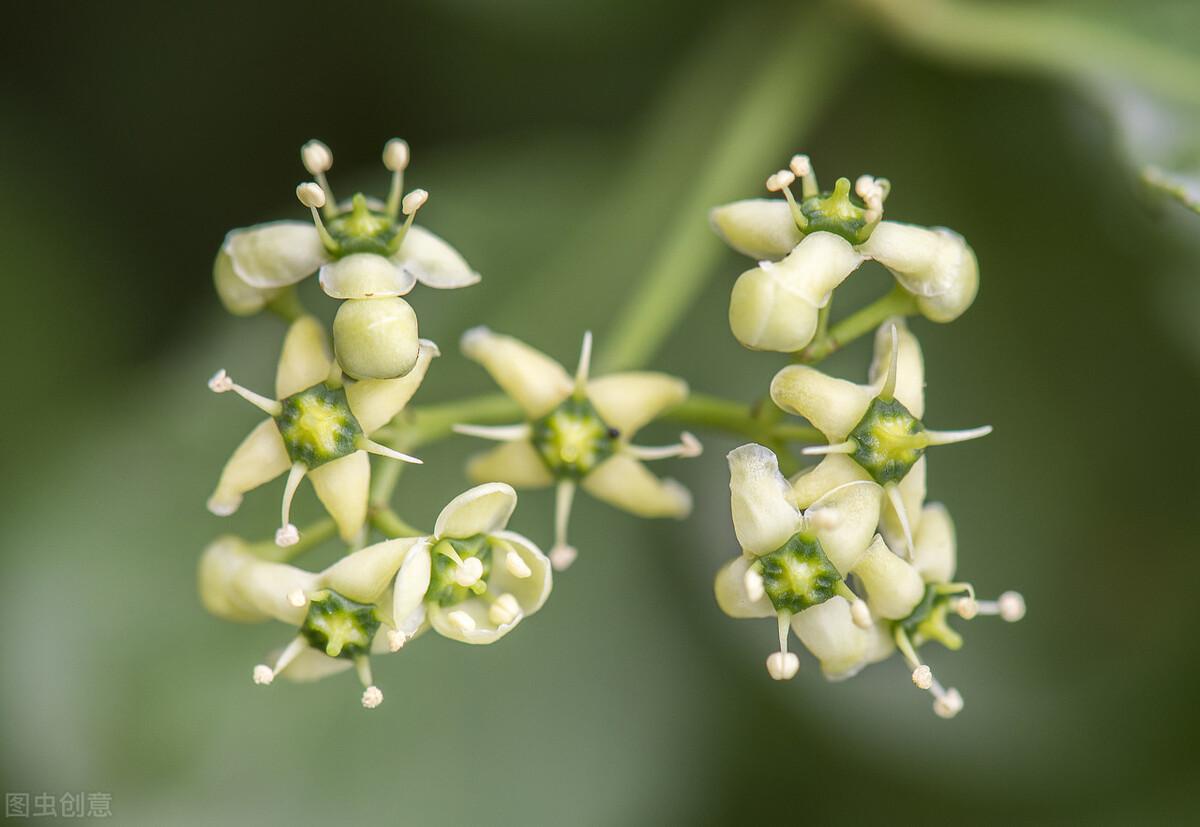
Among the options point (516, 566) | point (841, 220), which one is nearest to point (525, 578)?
point (516, 566)

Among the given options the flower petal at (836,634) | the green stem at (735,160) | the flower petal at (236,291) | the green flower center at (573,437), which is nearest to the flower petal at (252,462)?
the flower petal at (236,291)

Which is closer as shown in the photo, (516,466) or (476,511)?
(476,511)

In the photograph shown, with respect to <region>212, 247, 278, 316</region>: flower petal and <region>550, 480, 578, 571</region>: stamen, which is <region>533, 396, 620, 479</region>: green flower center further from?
<region>212, 247, 278, 316</region>: flower petal

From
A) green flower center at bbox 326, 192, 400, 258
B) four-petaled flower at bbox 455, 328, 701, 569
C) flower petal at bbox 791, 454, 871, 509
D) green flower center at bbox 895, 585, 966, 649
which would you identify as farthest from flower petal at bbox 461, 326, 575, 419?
green flower center at bbox 895, 585, 966, 649

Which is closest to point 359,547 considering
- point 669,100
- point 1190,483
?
point 669,100

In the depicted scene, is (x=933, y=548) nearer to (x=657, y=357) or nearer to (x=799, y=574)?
(x=799, y=574)

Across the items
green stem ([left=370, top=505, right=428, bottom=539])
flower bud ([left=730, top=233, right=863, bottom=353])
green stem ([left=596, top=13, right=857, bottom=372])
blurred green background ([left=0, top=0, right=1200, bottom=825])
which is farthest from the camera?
blurred green background ([left=0, top=0, right=1200, bottom=825])
